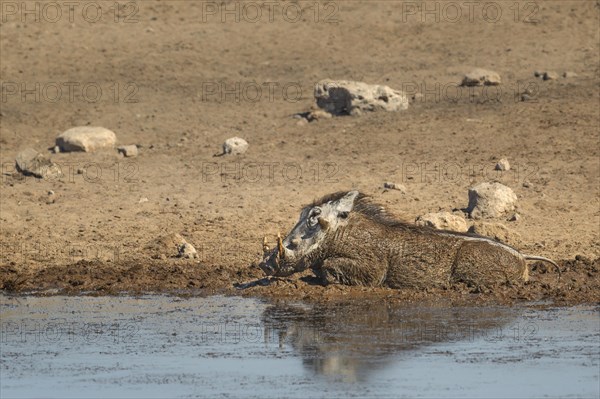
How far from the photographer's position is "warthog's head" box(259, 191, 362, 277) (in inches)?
546

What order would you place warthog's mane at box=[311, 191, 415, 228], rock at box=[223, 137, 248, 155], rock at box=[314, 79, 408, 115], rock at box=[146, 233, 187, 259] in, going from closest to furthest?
warthog's mane at box=[311, 191, 415, 228]
rock at box=[146, 233, 187, 259]
rock at box=[223, 137, 248, 155]
rock at box=[314, 79, 408, 115]

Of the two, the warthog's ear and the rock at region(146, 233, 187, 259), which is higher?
the warthog's ear

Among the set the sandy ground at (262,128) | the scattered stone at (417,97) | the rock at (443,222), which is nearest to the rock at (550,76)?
the sandy ground at (262,128)

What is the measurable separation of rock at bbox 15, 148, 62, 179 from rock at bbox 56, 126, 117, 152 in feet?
3.25

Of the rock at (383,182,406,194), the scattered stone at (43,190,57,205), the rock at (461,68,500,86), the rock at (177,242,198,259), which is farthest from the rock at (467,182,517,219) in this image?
the rock at (461,68,500,86)

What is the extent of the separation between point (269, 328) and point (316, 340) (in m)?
0.67

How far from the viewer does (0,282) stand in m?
14.6

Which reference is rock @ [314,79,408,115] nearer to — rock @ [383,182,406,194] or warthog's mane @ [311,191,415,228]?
rock @ [383,182,406,194]

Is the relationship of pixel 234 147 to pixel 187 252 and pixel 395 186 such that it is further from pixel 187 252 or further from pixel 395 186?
pixel 187 252

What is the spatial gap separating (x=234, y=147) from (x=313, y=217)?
5.67 m

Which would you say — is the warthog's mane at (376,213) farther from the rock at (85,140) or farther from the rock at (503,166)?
the rock at (85,140)

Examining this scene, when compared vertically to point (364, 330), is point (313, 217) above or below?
above

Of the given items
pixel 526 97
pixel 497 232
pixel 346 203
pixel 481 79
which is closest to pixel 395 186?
pixel 497 232

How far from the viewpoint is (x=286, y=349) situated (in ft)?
37.7
